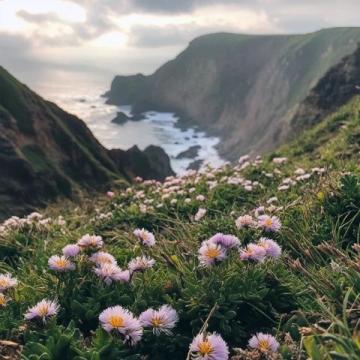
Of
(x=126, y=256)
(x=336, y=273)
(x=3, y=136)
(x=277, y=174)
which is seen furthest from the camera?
(x=3, y=136)

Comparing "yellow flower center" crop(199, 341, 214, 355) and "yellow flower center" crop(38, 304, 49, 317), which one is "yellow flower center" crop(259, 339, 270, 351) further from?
"yellow flower center" crop(38, 304, 49, 317)

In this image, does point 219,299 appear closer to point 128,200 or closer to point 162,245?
point 162,245

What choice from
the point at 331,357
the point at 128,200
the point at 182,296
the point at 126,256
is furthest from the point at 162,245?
the point at 128,200

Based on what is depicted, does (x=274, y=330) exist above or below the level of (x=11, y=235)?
above

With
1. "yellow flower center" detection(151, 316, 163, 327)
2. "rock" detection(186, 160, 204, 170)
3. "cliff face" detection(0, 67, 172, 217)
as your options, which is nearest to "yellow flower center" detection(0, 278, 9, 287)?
"yellow flower center" detection(151, 316, 163, 327)

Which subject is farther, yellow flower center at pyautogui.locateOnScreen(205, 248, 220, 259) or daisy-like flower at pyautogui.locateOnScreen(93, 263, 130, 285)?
daisy-like flower at pyautogui.locateOnScreen(93, 263, 130, 285)
